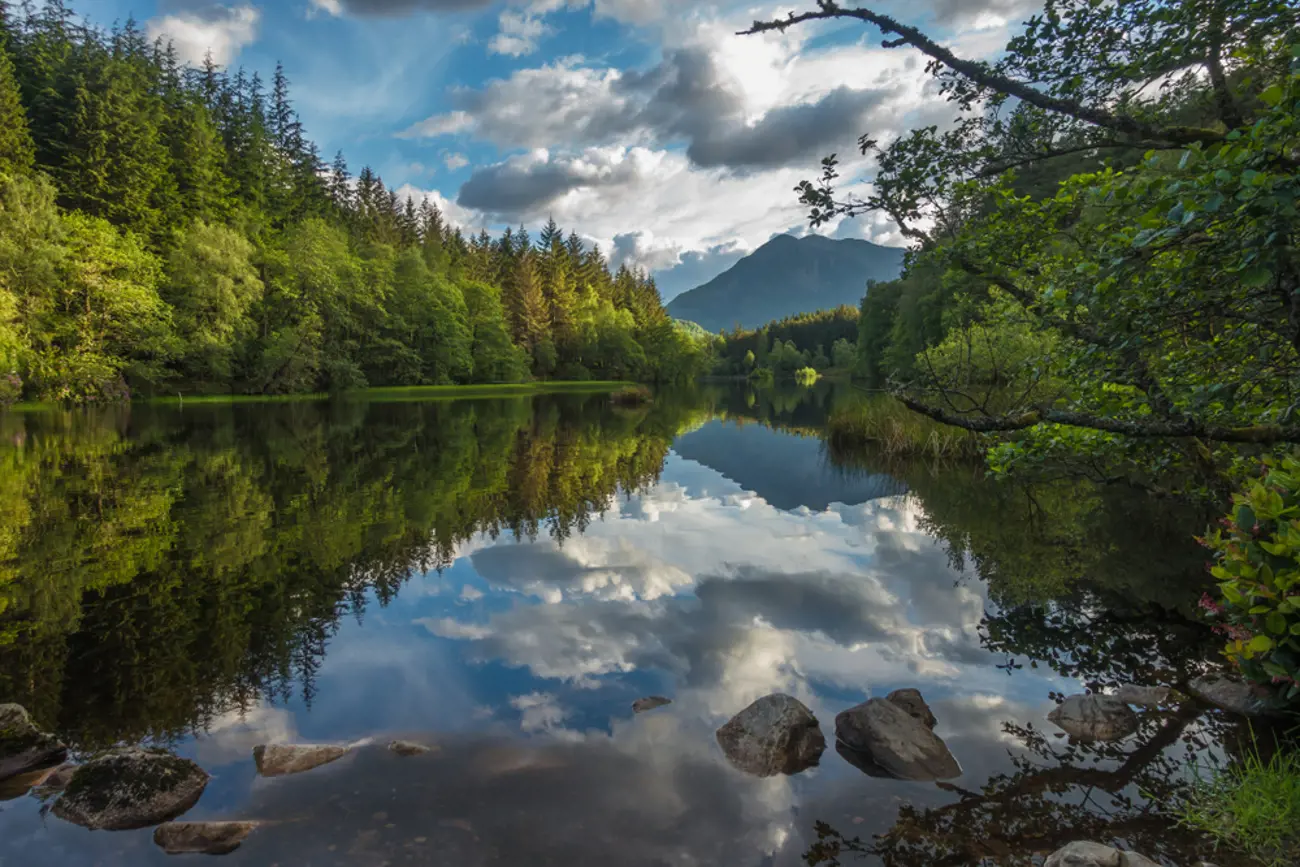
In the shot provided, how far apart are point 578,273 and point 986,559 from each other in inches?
4150

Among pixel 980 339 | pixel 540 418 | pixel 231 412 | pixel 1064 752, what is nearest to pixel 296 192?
pixel 231 412

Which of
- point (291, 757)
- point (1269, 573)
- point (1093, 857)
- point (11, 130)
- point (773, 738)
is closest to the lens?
point (1093, 857)

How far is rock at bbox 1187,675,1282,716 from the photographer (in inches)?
224

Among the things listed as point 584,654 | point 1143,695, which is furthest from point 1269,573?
point 584,654

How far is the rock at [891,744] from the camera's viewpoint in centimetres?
535

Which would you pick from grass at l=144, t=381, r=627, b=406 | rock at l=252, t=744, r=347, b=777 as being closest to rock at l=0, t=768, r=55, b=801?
rock at l=252, t=744, r=347, b=777

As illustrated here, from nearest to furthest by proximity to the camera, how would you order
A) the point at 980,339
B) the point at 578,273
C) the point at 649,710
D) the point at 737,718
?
the point at 737,718 < the point at 649,710 < the point at 980,339 < the point at 578,273

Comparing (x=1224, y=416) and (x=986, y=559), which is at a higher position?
(x=1224, y=416)

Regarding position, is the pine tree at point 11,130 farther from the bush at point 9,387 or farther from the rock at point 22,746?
the rock at point 22,746

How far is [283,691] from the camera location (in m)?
6.75

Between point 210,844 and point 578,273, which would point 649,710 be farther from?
point 578,273

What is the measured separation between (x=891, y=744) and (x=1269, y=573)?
2.96m

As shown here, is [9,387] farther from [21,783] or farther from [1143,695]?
[1143,695]

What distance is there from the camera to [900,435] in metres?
23.5
